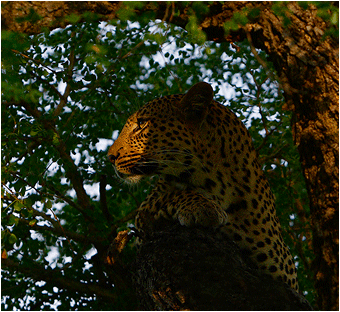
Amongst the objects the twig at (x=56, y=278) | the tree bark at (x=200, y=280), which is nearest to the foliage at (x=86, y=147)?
the twig at (x=56, y=278)

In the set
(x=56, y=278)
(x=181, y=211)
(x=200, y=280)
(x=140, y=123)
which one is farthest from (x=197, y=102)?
(x=56, y=278)

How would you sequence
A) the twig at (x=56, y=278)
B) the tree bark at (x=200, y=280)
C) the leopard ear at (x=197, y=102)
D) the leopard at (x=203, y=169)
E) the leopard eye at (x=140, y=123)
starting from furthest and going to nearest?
the twig at (x=56, y=278)
the leopard eye at (x=140, y=123)
the leopard ear at (x=197, y=102)
the leopard at (x=203, y=169)
the tree bark at (x=200, y=280)

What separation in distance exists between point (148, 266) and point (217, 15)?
3.29 metres

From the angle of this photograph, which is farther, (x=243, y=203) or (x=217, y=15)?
(x=217, y=15)

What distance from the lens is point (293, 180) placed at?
8.08 meters

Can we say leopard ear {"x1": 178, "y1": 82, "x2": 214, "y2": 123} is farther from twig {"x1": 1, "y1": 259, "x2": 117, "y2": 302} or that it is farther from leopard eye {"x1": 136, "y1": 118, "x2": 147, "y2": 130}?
twig {"x1": 1, "y1": 259, "x2": 117, "y2": 302}

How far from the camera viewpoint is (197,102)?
16.7ft

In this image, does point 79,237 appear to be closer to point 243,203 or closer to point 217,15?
point 243,203

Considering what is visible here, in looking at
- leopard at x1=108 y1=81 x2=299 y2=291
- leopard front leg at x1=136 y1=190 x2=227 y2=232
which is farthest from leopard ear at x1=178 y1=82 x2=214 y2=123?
leopard front leg at x1=136 y1=190 x2=227 y2=232

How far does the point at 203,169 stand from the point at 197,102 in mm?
701

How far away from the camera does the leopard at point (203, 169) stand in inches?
193

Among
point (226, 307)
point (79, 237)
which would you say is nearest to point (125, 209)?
point (79, 237)

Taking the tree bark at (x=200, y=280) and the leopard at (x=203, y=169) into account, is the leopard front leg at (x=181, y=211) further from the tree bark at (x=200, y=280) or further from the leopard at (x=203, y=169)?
the tree bark at (x=200, y=280)

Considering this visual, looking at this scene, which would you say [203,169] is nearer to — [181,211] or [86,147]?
[181,211]
